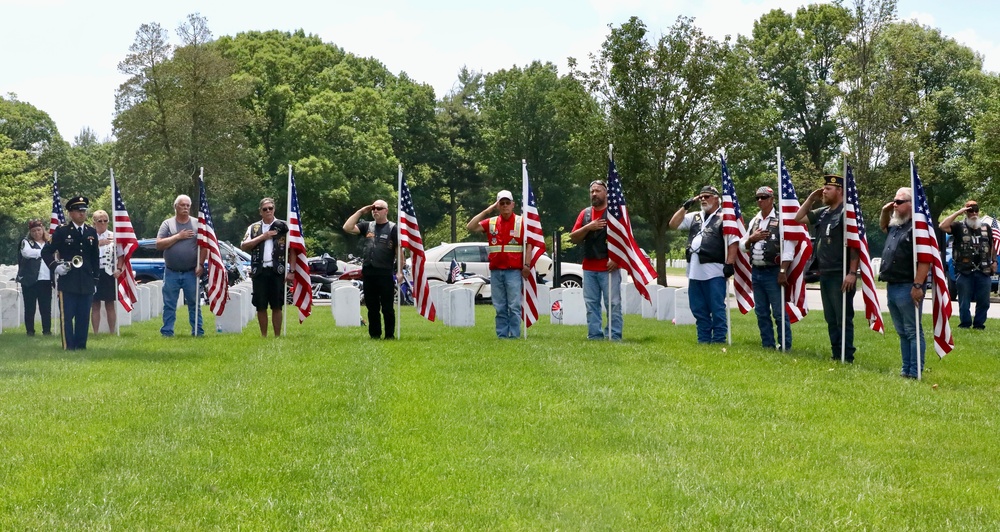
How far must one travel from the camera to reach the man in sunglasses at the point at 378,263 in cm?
1526

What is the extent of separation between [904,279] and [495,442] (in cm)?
566

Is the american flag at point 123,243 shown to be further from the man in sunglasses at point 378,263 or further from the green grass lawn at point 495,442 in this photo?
the green grass lawn at point 495,442

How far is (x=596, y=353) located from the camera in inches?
511

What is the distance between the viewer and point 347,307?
64.3 ft

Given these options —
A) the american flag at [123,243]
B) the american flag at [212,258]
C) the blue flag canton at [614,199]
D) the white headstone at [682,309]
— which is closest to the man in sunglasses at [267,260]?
the american flag at [212,258]

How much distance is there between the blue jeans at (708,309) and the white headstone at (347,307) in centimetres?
673

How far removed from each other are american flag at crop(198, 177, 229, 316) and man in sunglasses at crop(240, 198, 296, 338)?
31.1 inches

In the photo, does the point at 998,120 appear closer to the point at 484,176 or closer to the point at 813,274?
the point at 813,274

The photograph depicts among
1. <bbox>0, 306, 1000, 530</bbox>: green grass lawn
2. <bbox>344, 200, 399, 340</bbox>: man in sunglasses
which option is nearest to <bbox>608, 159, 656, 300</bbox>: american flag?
<bbox>0, 306, 1000, 530</bbox>: green grass lawn

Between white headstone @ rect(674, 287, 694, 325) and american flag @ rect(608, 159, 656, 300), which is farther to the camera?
white headstone @ rect(674, 287, 694, 325)

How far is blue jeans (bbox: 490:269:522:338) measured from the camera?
15.5m

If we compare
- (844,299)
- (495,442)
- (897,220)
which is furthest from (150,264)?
(495,442)

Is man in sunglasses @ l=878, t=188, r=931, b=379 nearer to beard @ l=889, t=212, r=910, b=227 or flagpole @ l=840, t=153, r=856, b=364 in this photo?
beard @ l=889, t=212, r=910, b=227

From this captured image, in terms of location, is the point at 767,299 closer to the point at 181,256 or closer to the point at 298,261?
the point at 298,261
